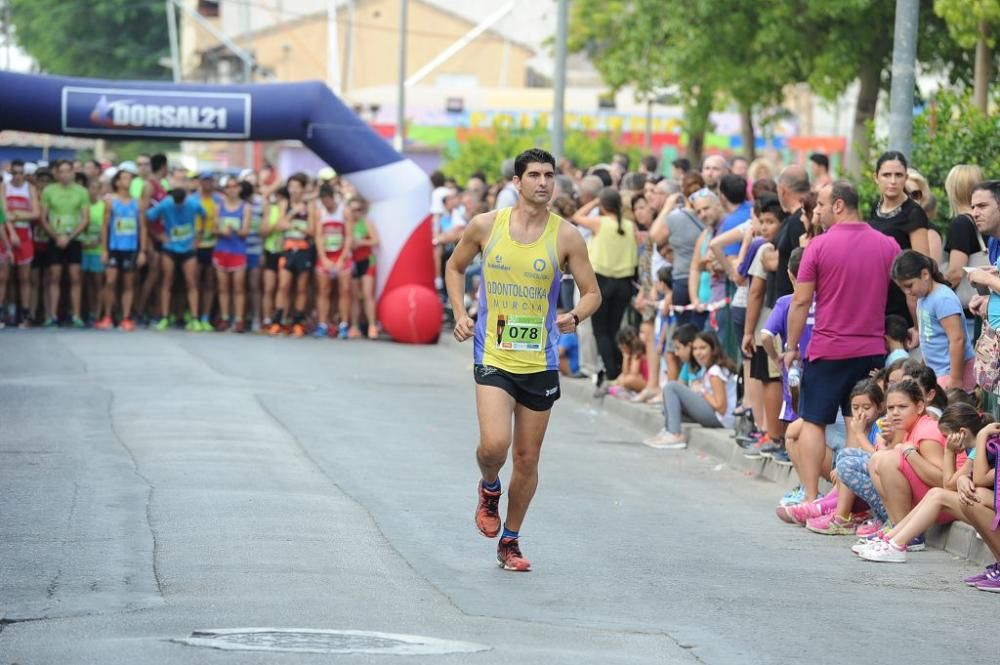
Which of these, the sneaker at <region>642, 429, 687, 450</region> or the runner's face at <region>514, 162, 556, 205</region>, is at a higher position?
the runner's face at <region>514, 162, 556, 205</region>

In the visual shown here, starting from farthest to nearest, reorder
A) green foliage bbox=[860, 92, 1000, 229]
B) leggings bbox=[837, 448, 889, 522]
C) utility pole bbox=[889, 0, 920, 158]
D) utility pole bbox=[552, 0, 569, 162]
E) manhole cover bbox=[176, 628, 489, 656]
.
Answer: utility pole bbox=[552, 0, 569, 162]
green foliage bbox=[860, 92, 1000, 229]
utility pole bbox=[889, 0, 920, 158]
leggings bbox=[837, 448, 889, 522]
manhole cover bbox=[176, 628, 489, 656]

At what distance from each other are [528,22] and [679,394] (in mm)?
68564

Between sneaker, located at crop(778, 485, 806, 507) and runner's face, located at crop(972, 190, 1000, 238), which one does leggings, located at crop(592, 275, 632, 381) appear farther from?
runner's face, located at crop(972, 190, 1000, 238)

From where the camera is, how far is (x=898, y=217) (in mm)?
11883

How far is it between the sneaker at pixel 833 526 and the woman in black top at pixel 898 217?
1.60 meters

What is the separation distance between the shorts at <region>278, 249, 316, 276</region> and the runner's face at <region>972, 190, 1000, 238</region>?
44.3 feet

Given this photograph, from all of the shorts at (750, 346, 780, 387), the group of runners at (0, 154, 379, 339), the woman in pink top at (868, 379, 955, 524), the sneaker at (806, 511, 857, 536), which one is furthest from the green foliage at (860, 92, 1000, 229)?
the group of runners at (0, 154, 379, 339)

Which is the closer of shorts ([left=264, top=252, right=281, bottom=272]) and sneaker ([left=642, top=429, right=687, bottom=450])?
sneaker ([left=642, top=429, right=687, bottom=450])

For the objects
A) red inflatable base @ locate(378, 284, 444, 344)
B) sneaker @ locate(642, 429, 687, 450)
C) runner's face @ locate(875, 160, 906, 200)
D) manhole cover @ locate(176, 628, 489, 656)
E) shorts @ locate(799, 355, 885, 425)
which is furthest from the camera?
red inflatable base @ locate(378, 284, 444, 344)

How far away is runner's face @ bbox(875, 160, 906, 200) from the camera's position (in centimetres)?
1158

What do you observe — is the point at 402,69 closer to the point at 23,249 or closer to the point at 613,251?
the point at 23,249

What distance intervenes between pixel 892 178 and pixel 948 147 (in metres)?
4.01

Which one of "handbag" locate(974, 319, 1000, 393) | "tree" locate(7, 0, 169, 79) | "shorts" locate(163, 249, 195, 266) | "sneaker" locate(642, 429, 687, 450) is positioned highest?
"tree" locate(7, 0, 169, 79)

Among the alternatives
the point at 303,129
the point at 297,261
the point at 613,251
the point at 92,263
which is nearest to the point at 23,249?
the point at 92,263
